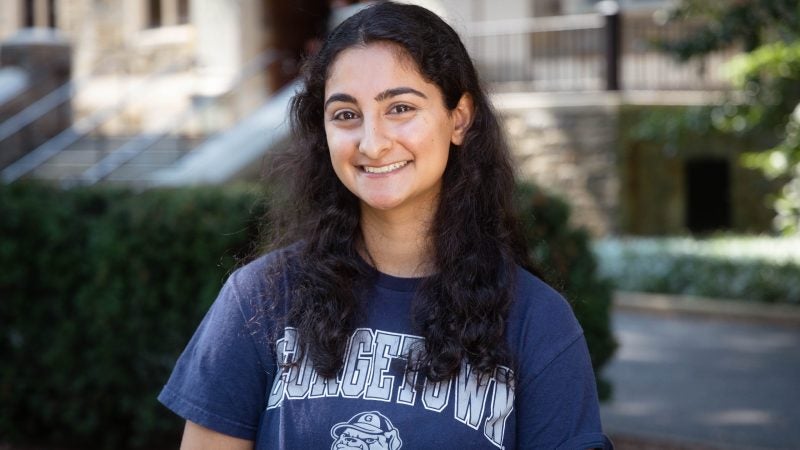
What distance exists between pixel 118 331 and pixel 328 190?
325 cm

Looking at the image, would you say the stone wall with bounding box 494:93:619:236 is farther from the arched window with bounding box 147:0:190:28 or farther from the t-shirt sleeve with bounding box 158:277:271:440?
the t-shirt sleeve with bounding box 158:277:271:440

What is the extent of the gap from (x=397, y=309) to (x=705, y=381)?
610cm

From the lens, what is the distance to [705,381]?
7.60 metres

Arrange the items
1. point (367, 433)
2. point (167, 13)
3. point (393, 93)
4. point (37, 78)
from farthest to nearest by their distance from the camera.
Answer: point (167, 13) < point (37, 78) < point (393, 93) < point (367, 433)

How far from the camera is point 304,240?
7.43ft

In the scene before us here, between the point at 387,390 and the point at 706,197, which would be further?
the point at 706,197

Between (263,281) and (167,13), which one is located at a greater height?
(167,13)

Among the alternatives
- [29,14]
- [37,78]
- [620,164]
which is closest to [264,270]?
[620,164]

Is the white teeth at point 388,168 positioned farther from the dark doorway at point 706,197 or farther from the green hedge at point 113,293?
the dark doorway at point 706,197

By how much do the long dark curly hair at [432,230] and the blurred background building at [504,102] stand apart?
30.8 feet

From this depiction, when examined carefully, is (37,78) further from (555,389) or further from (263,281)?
(555,389)

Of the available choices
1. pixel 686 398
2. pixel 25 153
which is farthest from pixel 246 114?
pixel 686 398

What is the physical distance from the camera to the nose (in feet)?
6.71

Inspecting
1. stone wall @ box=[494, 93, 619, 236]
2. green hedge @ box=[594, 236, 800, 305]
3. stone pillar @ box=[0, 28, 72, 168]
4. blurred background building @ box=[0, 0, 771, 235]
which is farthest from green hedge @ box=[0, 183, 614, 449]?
stone pillar @ box=[0, 28, 72, 168]
